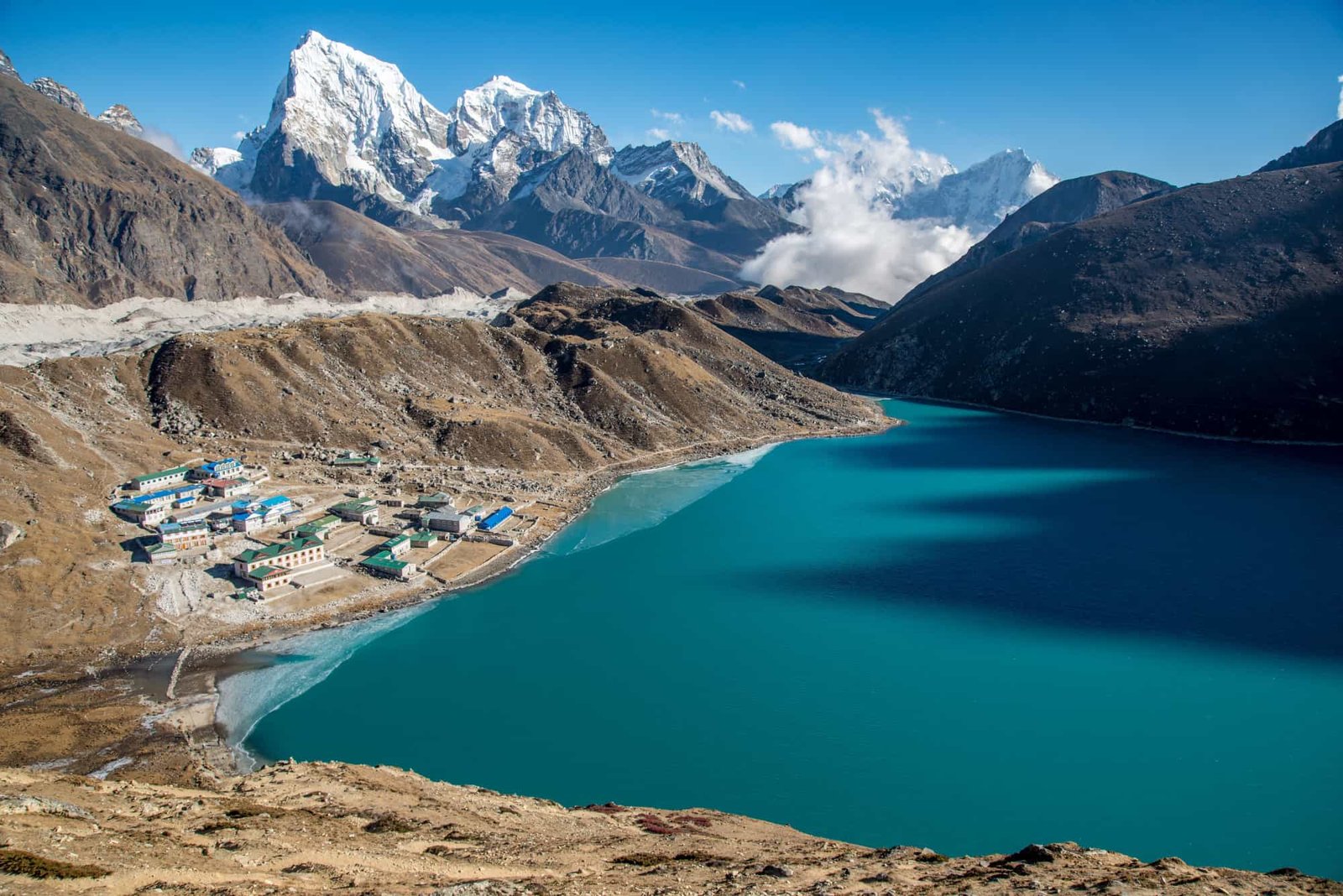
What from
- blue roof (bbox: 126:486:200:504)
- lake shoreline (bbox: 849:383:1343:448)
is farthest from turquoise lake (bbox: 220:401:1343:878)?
lake shoreline (bbox: 849:383:1343:448)

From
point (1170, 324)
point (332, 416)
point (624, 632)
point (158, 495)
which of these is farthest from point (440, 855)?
point (1170, 324)

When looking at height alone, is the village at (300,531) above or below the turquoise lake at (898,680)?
above

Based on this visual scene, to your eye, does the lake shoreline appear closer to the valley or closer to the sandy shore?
the valley

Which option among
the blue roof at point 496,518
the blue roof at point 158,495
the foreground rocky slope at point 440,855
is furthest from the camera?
the blue roof at point 496,518

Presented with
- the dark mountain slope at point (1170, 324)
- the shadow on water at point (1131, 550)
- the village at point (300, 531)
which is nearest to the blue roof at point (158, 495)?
the village at point (300, 531)

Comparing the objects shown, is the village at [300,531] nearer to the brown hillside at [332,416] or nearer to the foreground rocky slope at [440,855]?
the brown hillside at [332,416]

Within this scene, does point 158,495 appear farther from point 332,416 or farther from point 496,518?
point 496,518
